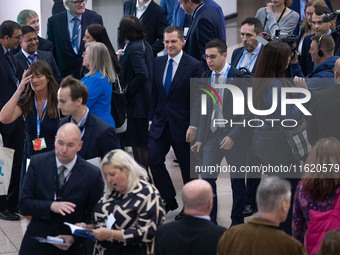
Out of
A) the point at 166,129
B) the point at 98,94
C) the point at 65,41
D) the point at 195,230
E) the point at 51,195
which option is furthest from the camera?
the point at 65,41

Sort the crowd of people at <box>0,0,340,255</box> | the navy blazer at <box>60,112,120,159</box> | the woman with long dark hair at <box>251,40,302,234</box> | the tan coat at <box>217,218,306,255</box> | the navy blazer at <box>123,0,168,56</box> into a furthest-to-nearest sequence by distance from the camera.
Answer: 1. the navy blazer at <box>123,0,168,56</box>
2. the woman with long dark hair at <box>251,40,302,234</box>
3. the navy blazer at <box>60,112,120,159</box>
4. the crowd of people at <box>0,0,340,255</box>
5. the tan coat at <box>217,218,306,255</box>

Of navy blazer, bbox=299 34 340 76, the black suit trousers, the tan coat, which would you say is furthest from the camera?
navy blazer, bbox=299 34 340 76

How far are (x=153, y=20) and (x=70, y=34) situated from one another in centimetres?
109

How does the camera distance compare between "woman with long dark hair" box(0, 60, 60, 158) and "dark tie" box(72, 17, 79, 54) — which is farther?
"dark tie" box(72, 17, 79, 54)

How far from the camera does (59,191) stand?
206 inches

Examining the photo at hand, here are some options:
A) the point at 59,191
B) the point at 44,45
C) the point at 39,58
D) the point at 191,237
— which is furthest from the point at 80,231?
the point at 44,45

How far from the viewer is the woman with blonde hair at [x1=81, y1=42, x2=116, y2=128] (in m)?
6.82

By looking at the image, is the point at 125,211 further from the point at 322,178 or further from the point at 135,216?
the point at 322,178

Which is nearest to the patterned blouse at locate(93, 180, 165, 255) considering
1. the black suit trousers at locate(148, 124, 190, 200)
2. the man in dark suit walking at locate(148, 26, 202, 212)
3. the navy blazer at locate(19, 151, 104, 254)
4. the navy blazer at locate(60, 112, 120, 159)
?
the navy blazer at locate(19, 151, 104, 254)

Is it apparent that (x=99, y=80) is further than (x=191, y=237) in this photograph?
Yes

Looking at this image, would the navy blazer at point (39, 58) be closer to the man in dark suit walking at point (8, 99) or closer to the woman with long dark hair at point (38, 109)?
the man in dark suit walking at point (8, 99)

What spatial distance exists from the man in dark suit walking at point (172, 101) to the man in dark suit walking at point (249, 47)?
54 cm

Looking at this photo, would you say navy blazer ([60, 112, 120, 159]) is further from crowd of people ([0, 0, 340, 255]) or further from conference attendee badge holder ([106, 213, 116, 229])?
conference attendee badge holder ([106, 213, 116, 229])

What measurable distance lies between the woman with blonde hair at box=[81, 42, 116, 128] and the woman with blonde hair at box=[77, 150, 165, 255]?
1964 millimetres
